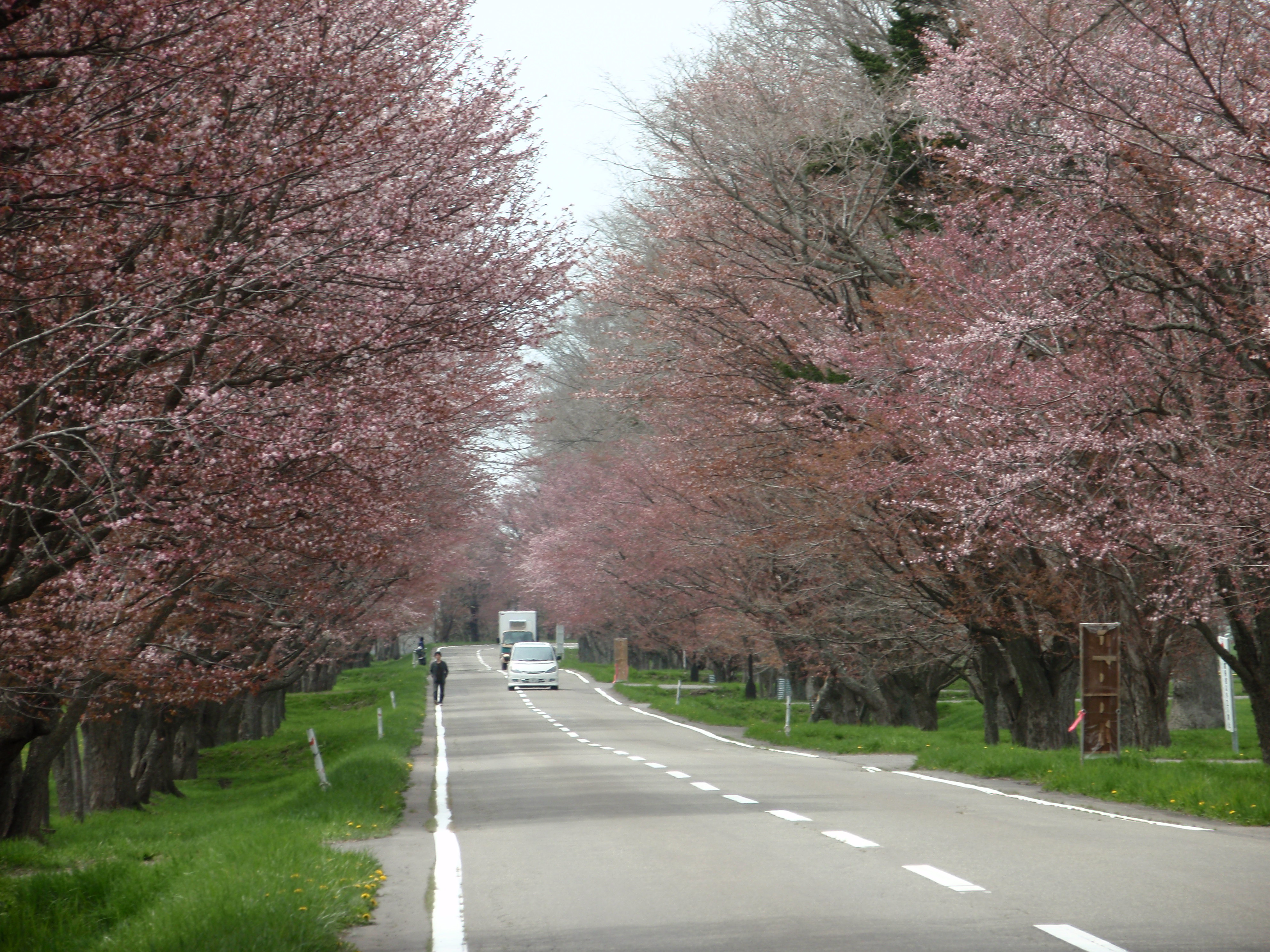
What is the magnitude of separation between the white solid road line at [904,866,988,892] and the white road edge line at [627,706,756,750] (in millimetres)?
19136

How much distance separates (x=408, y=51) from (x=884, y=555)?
1350 cm

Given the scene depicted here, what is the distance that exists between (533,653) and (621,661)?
6.68 m

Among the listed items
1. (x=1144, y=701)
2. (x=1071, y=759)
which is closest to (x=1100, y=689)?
(x=1071, y=759)

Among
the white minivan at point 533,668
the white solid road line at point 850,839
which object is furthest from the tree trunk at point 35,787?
the white minivan at point 533,668

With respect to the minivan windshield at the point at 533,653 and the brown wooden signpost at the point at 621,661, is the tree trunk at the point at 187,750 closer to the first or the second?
the minivan windshield at the point at 533,653

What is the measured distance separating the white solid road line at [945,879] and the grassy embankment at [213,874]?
3.41m

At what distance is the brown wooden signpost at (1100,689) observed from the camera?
18.5m

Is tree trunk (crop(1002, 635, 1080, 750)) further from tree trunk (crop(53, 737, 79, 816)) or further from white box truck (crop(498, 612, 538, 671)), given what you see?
white box truck (crop(498, 612, 538, 671))

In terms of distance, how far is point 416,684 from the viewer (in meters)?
64.2

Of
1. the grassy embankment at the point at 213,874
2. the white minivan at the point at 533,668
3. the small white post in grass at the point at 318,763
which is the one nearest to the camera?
the grassy embankment at the point at 213,874

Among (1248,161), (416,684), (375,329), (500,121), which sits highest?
(500,121)

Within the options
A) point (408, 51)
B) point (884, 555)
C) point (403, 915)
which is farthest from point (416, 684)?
point (403, 915)

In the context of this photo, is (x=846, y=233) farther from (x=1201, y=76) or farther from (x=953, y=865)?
(x=953, y=865)

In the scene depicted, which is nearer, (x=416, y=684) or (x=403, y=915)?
(x=403, y=915)
